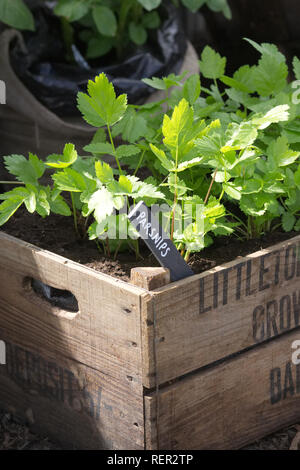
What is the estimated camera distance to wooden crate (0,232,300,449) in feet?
4.38

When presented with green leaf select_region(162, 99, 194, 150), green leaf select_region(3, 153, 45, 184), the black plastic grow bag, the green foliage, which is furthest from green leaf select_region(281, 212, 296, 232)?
the black plastic grow bag

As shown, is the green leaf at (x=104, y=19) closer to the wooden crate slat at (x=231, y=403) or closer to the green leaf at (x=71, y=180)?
the green leaf at (x=71, y=180)

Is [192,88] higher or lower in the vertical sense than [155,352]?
higher

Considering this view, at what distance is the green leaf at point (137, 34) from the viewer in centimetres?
252

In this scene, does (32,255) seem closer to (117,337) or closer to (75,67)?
(117,337)

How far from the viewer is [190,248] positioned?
1.35 metres

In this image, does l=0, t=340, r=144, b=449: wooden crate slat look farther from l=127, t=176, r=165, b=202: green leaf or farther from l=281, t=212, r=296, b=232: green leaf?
l=281, t=212, r=296, b=232: green leaf

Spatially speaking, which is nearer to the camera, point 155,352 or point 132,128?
point 155,352

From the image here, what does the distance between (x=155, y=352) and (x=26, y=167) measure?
505 millimetres

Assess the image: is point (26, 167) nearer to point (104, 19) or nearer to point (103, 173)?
point (103, 173)

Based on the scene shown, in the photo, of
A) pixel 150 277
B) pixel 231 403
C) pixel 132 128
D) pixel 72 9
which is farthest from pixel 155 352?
pixel 72 9

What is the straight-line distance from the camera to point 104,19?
94.5 inches

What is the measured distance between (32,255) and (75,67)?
115cm

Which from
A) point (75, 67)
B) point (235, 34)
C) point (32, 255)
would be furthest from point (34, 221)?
point (235, 34)
